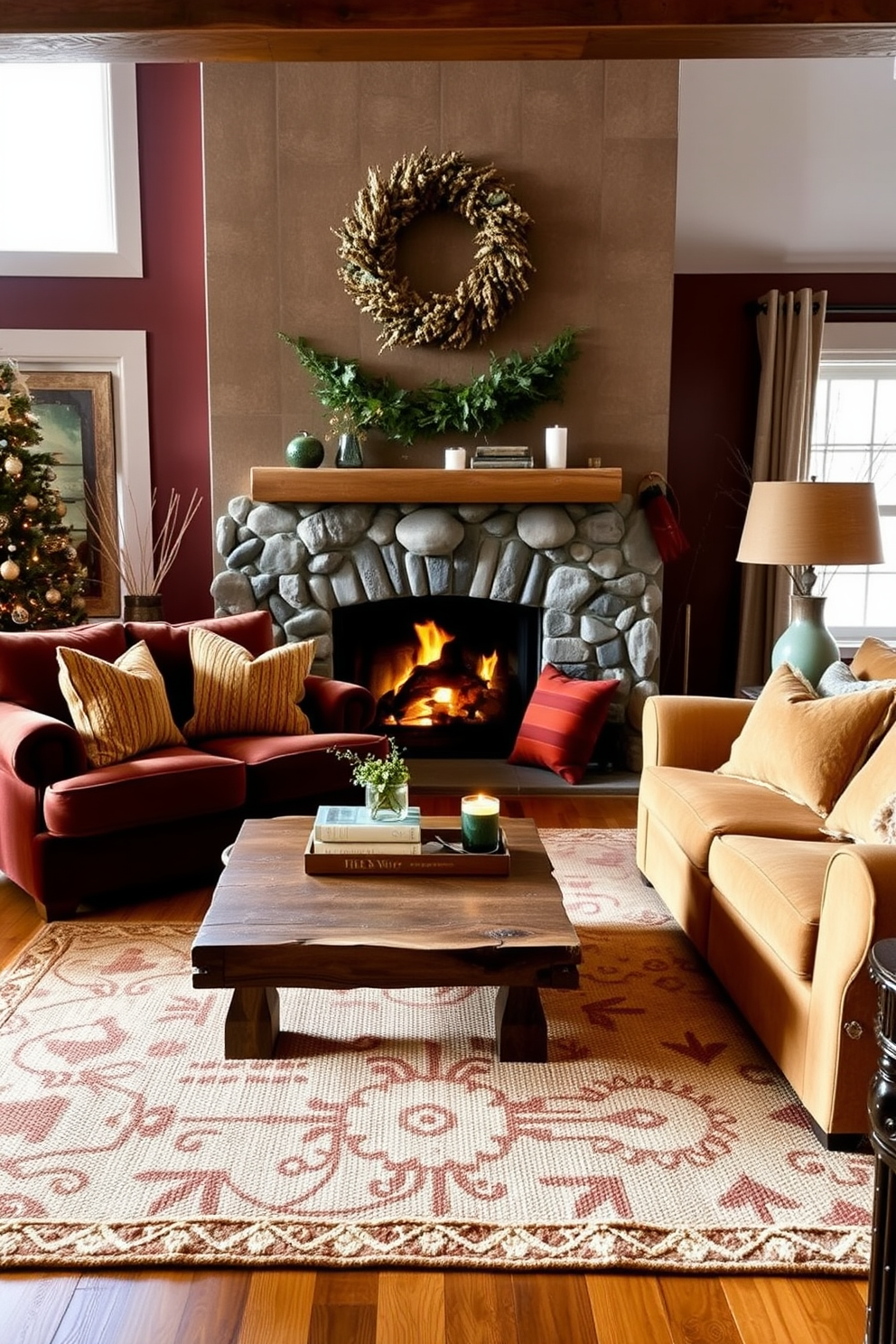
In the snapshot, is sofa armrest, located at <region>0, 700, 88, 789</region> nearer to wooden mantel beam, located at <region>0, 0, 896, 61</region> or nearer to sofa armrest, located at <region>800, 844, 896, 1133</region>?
wooden mantel beam, located at <region>0, 0, 896, 61</region>

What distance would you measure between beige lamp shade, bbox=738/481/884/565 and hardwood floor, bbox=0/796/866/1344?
2.45 m

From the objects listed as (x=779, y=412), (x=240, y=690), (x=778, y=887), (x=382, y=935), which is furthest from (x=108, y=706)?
(x=779, y=412)

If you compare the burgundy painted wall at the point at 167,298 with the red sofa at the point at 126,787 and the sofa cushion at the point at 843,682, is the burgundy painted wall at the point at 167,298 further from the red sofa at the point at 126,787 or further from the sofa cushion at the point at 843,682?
the sofa cushion at the point at 843,682

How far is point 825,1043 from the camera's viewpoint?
2.25m

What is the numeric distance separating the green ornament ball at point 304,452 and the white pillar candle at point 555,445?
1031 millimetres

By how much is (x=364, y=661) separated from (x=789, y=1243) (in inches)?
154

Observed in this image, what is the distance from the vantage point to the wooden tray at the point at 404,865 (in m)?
2.89

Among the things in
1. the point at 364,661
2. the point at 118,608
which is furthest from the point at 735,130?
the point at 118,608

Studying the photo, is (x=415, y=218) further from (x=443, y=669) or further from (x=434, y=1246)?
(x=434, y=1246)

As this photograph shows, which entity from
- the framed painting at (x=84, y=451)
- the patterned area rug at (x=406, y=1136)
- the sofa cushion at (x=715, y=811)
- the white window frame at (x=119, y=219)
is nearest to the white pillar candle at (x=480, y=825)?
the patterned area rug at (x=406, y=1136)

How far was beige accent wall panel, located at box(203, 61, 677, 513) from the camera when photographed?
498cm

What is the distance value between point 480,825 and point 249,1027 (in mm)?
767

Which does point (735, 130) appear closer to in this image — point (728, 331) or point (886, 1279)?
point (728, 331)

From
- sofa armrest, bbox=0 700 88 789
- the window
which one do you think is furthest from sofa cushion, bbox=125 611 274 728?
the window
